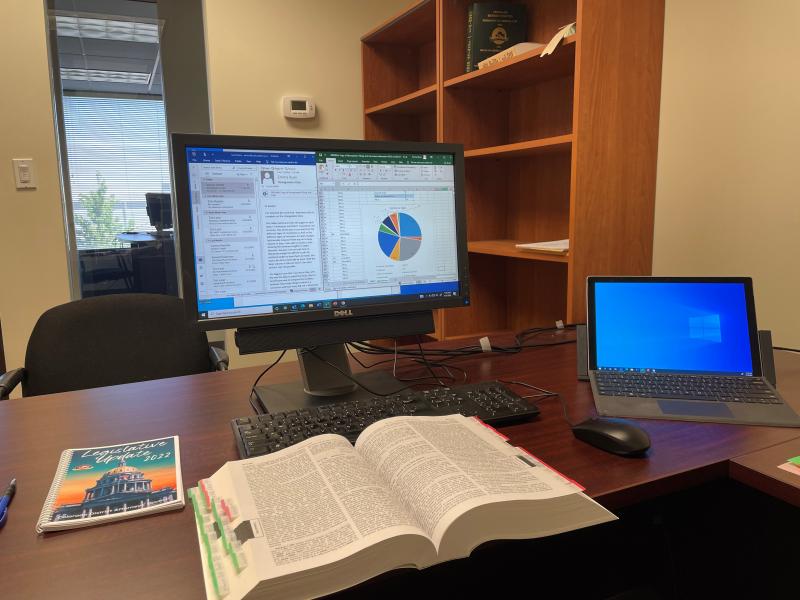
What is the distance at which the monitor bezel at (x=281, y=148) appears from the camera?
3.32 ft

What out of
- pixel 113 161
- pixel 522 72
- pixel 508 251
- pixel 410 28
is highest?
pixel 410 28

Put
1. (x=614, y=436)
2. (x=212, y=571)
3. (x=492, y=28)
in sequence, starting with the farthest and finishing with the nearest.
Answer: (x=492, y=28) → (x=614, y=436) → (x=212, y=571)

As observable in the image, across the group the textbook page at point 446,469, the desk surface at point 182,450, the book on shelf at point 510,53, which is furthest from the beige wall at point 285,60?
the textbook page at point 446,469

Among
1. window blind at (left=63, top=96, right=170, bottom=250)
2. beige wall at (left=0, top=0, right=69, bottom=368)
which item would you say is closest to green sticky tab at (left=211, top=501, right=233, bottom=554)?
beige wall at (left=0, top=0, right=69, bottom=368)

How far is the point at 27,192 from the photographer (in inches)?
99.1

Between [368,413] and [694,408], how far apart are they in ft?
1.85

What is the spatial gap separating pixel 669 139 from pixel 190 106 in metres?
2.44

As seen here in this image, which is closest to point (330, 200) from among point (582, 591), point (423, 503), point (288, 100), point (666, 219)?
point (423, 503)

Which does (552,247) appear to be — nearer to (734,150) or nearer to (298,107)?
(734,150)

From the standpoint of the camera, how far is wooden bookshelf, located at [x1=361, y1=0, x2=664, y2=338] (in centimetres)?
179

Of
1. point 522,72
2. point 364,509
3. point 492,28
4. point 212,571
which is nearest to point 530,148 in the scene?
point 522,72

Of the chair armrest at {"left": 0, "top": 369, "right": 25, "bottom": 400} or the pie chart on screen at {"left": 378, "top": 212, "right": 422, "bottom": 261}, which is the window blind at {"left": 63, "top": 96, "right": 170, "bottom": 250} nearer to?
the chair armrest at {"left": 0, "top": 369, "right": 25, "bottom": 400}

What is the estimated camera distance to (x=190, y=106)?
3.20 m

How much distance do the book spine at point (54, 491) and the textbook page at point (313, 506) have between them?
0.19 metres
